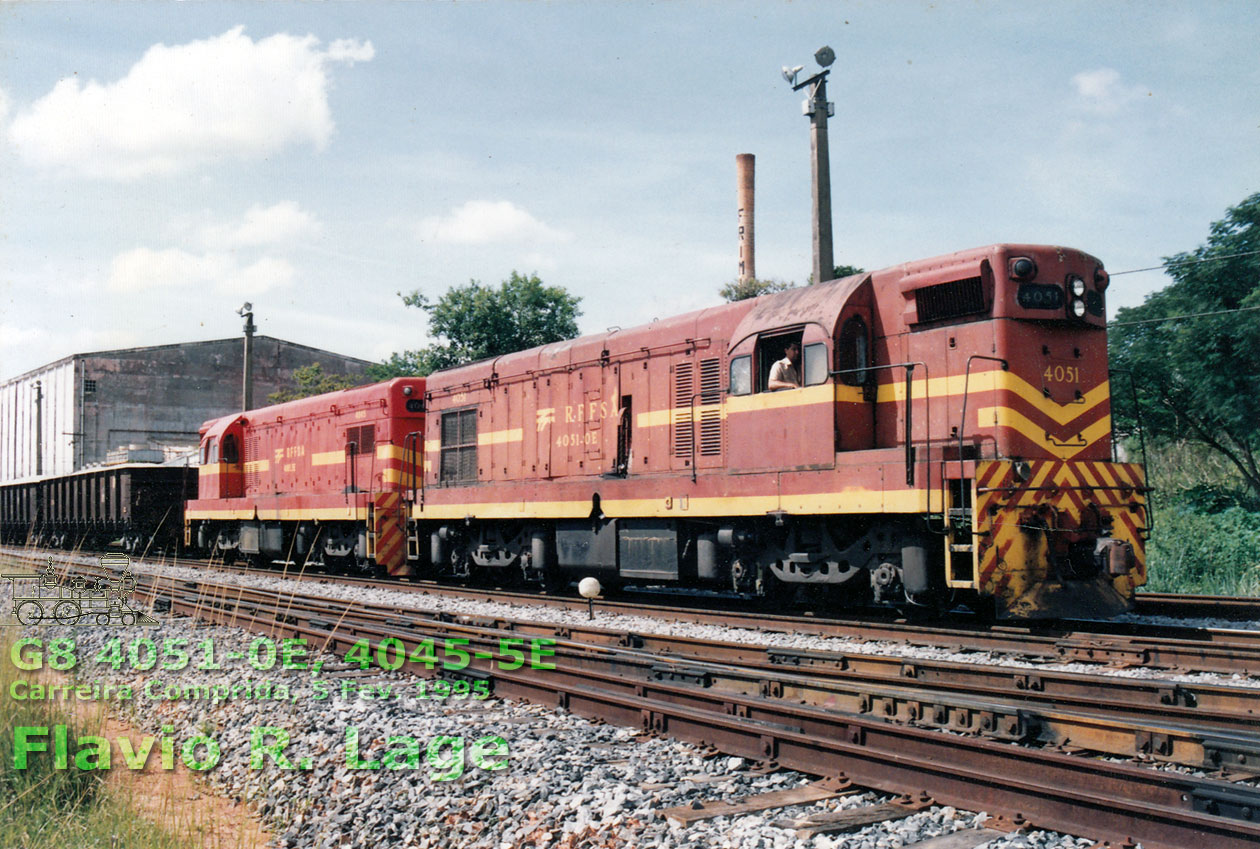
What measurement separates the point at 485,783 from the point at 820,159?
13789mm

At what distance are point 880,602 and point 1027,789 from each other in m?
5.45

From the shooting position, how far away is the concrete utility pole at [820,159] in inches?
634

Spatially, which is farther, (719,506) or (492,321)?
(492,321)

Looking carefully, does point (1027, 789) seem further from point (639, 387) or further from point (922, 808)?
point (639, 387)

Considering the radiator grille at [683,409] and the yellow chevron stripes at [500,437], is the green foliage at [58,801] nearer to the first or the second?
the radiator grille at [683,409]

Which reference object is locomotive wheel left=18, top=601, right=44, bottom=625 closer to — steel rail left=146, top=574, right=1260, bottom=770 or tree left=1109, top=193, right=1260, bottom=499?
steel rail left=146, top=574, right=1260, bottom=770

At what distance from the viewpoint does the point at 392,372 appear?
115 feet

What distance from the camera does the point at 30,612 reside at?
1073 centimetres

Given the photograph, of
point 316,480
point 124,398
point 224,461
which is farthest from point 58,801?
point 124,398

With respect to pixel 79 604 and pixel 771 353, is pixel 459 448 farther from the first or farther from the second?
pixel 771 353

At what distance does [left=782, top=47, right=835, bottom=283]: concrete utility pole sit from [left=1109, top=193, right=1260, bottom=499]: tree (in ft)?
17.3

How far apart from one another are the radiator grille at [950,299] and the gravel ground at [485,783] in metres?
5.29

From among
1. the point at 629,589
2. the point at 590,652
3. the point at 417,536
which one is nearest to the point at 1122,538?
the point at 590,652

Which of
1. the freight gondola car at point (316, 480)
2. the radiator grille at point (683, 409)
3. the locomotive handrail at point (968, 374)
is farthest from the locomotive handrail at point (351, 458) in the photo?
the locomotive handrail at point (968, 374)
